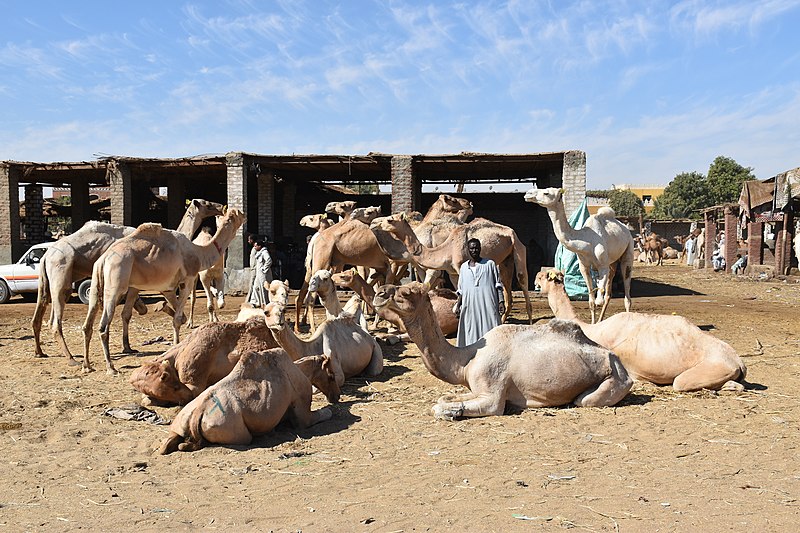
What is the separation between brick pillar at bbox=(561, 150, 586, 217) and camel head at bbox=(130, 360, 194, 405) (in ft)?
43.6

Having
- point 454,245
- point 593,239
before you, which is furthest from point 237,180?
point 593,239

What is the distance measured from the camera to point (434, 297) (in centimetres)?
→ 1040

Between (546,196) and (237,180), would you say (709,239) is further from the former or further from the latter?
(546,196)

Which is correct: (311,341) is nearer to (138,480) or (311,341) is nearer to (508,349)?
(508,349)

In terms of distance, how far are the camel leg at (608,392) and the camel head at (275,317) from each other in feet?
9.36

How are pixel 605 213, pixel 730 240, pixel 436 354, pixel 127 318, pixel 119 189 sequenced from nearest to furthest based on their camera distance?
pixel 436 354, pixel 127 318, pixel 605 213, pixel 119 189, pixel 730 240

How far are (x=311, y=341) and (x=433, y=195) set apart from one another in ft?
65.7

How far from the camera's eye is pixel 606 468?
14.7 feet

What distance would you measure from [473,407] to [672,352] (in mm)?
2313

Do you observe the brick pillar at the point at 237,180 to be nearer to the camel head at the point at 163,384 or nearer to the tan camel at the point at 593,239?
the tan camel at the point at 593,239

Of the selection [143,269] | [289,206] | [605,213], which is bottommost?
[143,269]

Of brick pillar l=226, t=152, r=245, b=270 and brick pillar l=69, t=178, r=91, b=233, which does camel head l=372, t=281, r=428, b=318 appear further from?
brick pillar l=69, t=178, r=91, b=233

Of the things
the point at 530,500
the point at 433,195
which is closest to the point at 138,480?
the point at 530,500

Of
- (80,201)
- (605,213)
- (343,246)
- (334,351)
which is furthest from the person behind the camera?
(80,201)
